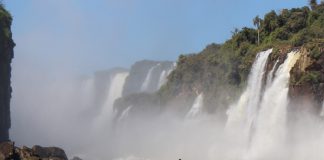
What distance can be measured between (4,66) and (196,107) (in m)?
25.2

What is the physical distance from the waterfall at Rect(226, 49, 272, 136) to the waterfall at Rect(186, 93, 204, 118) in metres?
11.4

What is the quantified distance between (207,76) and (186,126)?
21.5ft

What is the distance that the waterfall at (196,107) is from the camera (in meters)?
82.5

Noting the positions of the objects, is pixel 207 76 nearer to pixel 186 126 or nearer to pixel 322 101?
pixel 186 126

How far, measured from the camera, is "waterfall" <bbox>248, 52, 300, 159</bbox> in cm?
5912

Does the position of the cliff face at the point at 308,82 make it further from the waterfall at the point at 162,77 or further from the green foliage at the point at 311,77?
the waterfall at the point at 162,77

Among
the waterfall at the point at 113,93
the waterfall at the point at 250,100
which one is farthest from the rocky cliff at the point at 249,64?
the waterfall at the point at 113,93

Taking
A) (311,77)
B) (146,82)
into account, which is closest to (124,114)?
(146,82)

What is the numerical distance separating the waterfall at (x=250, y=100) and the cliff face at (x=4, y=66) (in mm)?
22425

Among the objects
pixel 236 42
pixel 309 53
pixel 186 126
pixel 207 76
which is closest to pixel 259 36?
pixel 236 42

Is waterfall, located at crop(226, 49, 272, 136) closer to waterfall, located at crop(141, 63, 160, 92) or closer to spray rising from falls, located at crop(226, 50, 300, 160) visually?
spray rising from falls, located at crop(226, 50, 300, 160)

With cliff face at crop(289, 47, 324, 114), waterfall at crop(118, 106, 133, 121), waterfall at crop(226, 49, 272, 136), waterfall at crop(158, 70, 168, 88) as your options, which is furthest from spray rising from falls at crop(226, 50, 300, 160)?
waterfall at crop(158, 70, 168, 88)

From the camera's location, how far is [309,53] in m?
57.8

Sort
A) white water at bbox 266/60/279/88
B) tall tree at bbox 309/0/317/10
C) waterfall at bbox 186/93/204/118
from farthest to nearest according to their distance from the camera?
waterfall at bbox 186/93/204/118 < tall tree at bbox 309/0/317/10 < white water at bbox 266/60/279/88
